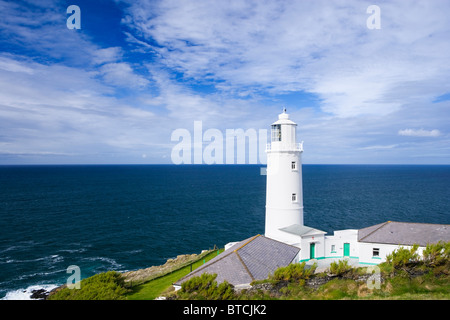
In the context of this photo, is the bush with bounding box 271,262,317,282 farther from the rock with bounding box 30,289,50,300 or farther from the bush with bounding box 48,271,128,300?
the rock with bounding box 30,289,50,300

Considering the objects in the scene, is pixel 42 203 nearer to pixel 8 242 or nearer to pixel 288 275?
pixel 8 242

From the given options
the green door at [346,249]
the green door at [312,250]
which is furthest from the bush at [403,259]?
the green door at [346,249]

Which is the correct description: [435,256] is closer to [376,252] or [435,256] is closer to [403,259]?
Answer: [403,259]

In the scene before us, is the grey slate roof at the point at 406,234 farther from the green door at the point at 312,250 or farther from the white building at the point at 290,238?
the green door at the point at 312,250

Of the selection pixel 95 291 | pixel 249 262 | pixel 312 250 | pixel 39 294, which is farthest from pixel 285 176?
pixel 39 294
